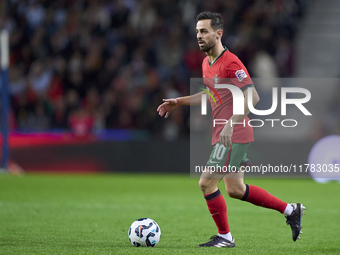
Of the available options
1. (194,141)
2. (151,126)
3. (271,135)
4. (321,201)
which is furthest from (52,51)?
(321,201)

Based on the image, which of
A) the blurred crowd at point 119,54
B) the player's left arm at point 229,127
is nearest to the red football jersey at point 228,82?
the player's left arm at point 229,127

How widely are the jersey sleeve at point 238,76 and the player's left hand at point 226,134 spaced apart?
408 mm

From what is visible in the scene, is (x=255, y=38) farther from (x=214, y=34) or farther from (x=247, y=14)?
(x=214, y=34)

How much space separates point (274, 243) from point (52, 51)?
434 inches

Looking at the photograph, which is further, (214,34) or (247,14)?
(247,14)

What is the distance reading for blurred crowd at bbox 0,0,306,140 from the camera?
14.1m

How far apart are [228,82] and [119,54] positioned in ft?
32.9

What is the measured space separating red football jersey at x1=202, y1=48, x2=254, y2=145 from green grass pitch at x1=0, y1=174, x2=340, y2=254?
104 centimetres

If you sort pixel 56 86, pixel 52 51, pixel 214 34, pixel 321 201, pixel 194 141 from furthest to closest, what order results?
1. pixel 52 51
2. pixel 56 86
3. pixel 194 141
4. pixel 321 201
5. pixel 214 34

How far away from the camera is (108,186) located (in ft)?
38.5

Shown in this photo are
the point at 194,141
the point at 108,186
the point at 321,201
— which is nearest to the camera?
the point at 321,201

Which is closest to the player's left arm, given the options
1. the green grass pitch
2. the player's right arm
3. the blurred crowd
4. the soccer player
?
the soccer player

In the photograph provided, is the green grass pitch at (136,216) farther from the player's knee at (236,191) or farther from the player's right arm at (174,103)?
the player's right arm at (174,103)

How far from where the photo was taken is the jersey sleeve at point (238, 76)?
540cm
